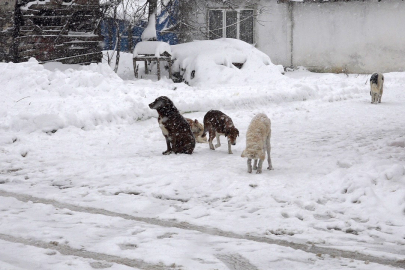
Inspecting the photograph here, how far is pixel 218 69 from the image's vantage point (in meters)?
19.0

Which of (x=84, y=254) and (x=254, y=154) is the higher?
(x=254, y=154)

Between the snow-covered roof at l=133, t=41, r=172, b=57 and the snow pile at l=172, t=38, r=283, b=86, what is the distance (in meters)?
0.90

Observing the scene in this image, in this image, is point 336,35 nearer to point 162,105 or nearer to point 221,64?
point 221,64

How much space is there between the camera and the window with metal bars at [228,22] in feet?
83.3

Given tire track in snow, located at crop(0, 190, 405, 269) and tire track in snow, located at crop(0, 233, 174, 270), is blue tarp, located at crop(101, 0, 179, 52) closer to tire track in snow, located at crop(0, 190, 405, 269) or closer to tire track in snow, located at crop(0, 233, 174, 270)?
tire track in snow, located at crop(0, 190, 405, 269)

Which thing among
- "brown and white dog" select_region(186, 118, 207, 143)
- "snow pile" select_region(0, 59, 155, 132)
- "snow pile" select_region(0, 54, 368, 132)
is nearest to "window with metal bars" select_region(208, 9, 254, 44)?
"snow pile" select_region(0, 54, 368, 132)

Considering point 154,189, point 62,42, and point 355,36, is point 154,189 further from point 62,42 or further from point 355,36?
point 355,36

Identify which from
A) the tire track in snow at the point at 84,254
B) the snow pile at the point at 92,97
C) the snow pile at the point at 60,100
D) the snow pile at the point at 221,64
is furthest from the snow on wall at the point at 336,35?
the tire track in snow at the point at 84,254

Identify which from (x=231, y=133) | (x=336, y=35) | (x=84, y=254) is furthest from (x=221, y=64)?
(x=84, y=254)

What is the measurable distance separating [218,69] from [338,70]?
28.7 feet

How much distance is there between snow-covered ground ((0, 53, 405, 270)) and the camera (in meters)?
4.33

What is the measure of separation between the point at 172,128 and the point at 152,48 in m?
11.6

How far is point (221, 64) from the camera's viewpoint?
65.0ft

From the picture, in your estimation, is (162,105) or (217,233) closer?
(217,233)
